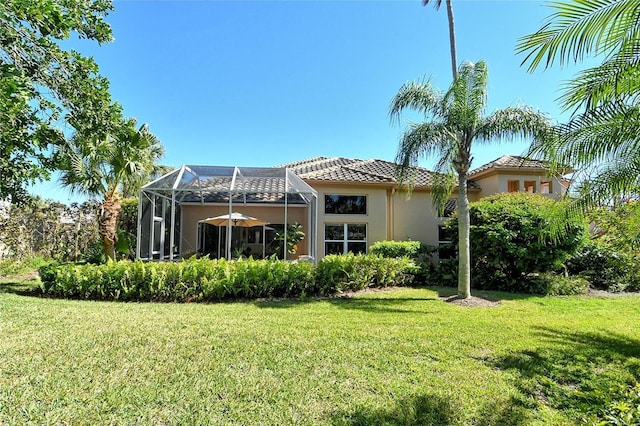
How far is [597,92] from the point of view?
5.04 m

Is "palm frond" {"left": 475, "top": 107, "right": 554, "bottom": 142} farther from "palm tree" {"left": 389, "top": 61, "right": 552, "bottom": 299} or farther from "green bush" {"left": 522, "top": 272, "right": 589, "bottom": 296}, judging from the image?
"green bush" {"left": 522, "top": 272, "right": 589, "bottom": 296}

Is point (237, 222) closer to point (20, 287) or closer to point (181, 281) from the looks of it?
point (181, 281)

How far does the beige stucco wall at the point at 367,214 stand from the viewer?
1795 cm

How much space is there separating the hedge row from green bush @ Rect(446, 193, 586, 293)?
6540 mm

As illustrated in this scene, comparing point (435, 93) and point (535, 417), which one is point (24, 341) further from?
point (435, 93)

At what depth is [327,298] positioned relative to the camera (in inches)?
418

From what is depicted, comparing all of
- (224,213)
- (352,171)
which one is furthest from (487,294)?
(224,213)

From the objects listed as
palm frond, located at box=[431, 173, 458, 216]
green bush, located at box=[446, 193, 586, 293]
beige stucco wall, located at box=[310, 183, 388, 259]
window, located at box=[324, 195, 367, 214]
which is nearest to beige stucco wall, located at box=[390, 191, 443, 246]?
beige stucco wall, located at box=[310, 183, 388, 259]

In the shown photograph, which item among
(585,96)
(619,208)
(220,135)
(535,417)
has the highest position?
(220,135)

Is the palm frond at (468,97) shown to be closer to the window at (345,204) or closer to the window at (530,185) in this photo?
the window at (345,204)

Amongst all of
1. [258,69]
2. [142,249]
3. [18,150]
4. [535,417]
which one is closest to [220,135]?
[258,69]

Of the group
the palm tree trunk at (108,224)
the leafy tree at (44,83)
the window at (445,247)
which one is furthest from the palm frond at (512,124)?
the palm tree trunk at (108,224)

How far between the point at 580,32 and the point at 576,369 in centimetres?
486

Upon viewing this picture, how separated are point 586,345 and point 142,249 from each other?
14.9 meters
